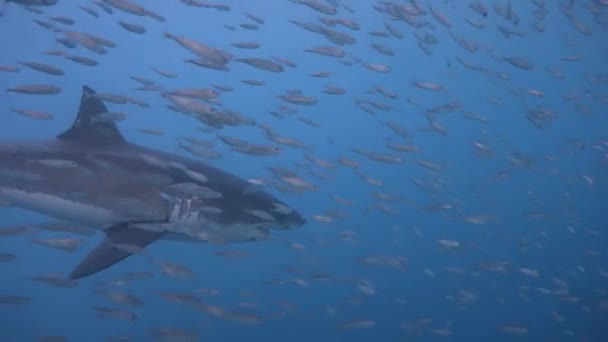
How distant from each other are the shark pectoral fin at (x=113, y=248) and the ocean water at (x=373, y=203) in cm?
115

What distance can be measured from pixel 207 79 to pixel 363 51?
26.2 meters

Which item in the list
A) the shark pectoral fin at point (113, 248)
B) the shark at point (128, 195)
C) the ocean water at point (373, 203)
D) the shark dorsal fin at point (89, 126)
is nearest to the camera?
the shark pectoral fin at point (113, 248)

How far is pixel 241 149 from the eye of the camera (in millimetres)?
6969

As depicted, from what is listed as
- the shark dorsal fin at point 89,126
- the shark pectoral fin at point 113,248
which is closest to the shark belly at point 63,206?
the shark pectoral fin at point 113,248

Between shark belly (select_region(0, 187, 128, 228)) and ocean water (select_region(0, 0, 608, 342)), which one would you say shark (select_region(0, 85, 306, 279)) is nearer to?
shark belly (select_region(0, 187, 128, 228))

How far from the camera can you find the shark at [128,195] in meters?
5.48

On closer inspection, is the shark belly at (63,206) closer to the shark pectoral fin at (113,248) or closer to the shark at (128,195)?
the shark at (128,195)

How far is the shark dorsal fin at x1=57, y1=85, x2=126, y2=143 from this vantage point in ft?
19.6

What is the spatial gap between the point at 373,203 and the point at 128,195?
24.3ft

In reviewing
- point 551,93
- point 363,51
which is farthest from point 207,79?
point 551,93

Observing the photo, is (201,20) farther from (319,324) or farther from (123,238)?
(123,238)

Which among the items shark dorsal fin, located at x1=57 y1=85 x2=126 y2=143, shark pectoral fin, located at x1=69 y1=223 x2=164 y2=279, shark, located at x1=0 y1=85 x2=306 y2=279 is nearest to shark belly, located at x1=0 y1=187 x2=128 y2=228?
shark, located at x1=0 y1=85 x2=306 y2=279

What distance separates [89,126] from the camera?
5992 mm

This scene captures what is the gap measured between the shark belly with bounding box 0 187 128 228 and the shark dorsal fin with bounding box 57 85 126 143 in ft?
2.59
